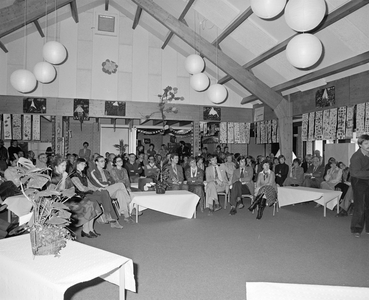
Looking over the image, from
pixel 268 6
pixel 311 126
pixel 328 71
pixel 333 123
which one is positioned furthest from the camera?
pixel 311 126

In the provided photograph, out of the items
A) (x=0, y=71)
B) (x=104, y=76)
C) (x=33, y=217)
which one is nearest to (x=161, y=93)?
(x=104, y=76)

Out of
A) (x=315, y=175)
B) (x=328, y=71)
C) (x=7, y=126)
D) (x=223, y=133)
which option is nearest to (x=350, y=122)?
(x=328, y=71)

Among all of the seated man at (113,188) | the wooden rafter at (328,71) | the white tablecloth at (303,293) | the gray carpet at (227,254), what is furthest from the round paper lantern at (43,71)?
the white tablecloth at (303,293)

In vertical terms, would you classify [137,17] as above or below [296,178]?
above

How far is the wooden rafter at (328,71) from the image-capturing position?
6016mm

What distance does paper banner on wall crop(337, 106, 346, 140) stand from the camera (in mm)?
7082

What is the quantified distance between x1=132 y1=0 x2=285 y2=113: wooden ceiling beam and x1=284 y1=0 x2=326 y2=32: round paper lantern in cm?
432

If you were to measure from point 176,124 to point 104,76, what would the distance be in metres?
6.34

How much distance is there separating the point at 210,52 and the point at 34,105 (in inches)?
216

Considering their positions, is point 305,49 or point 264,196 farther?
point 264,196

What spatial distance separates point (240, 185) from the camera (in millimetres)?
6363

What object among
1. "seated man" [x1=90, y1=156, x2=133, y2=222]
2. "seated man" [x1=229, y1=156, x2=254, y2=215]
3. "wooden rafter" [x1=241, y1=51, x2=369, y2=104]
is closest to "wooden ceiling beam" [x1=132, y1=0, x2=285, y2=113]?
"wooden rafter" [x1=241, y1=51, x2=369, y2=104]

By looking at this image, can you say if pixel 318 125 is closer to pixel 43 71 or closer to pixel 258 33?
pixel 258 33

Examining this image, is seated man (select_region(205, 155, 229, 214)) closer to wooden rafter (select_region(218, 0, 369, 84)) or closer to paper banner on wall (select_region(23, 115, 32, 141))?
wooden rafter (select_region(218, 0, 369, 84))
